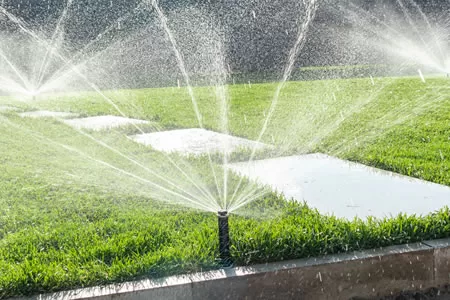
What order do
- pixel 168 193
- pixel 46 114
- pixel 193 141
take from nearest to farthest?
pixel 168 193 → pixel 193 141 → pixel 46 114

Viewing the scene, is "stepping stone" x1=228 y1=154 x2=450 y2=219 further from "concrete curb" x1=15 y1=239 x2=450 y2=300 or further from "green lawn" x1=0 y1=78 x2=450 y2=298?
"concrete curb" x1=15 y1=239 x2=450 y2=300

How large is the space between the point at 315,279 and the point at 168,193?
137cm

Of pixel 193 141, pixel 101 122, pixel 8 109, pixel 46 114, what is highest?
pixel 8 109

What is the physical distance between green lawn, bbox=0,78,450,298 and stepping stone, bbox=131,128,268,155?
0.18 m

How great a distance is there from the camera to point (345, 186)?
12.3 ft

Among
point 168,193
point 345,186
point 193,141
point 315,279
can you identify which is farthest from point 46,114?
point 315,279

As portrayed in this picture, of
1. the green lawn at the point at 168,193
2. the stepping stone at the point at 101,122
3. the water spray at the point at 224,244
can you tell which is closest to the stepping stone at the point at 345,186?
the green lawn at the point at 168,193

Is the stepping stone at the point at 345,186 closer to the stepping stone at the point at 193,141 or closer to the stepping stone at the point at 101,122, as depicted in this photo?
the stepping stone at the point at 193,141

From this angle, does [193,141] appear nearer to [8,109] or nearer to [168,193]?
[168,193]

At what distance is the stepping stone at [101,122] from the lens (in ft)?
19.8

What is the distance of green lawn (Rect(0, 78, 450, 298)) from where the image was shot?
8.59 ft

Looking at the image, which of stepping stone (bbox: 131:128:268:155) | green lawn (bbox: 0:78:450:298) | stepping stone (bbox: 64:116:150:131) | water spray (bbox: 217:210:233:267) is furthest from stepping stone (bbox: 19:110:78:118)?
water spray (bbox: 217:210:233:267)

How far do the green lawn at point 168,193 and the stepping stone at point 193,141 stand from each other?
0.58 ft

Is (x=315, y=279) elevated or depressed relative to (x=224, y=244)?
depressed
